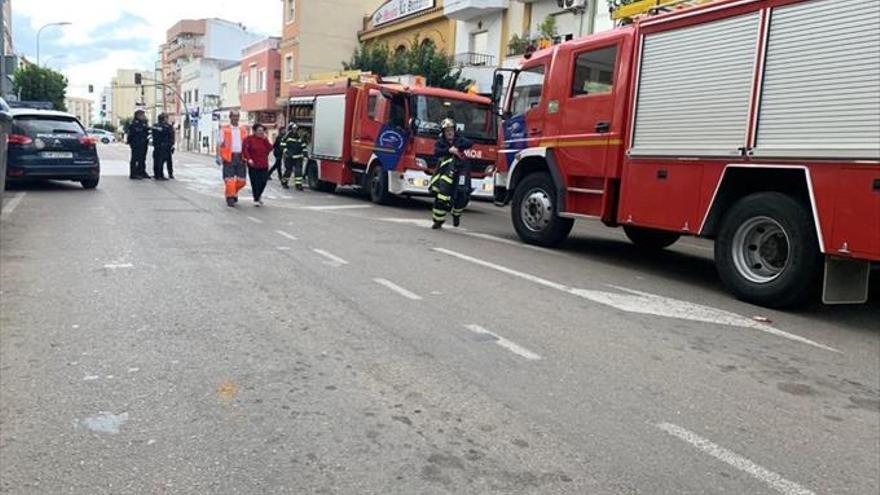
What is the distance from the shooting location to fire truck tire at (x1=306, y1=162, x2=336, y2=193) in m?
19.6

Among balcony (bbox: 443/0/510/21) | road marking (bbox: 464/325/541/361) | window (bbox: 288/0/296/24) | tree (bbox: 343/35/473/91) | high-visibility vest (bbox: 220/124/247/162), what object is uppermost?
window (bbox: 288/0/296/24)

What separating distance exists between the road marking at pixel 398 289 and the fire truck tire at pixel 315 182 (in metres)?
12.2

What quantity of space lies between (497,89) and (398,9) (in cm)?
2393

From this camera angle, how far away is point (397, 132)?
50.6 ft

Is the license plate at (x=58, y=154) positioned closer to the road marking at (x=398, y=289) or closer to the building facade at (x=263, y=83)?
the road marking at (x=398, y=289)

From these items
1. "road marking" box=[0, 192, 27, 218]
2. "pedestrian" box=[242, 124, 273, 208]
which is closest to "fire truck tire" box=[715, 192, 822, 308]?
"pedestrian" box=[242, 124, 273, 208]

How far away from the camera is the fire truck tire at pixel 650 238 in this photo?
1081 cm

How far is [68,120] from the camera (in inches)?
607

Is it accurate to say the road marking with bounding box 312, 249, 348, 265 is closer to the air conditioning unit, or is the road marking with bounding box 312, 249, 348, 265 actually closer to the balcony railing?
the air conditioning unit

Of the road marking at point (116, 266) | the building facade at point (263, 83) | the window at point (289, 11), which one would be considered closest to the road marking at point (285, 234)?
the road marking at point (116, 266)

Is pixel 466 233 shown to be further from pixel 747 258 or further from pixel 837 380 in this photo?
pixel 837 380

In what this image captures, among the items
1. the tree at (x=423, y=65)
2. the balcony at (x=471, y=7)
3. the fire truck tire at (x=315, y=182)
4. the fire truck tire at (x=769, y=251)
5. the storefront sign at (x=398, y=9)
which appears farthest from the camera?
the storefront sign at (x=398, y=9)

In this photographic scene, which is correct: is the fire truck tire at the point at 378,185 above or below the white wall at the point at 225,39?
below

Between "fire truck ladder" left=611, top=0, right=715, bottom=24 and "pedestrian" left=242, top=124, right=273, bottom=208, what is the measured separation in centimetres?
725
